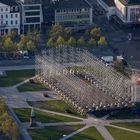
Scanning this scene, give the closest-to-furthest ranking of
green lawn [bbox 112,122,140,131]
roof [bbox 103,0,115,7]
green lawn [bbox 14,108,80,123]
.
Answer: green lawn [bbox 112,122,140,131] < green lawn [bbox 14,108,80,123] < roof [bbox 103,0,115,7]

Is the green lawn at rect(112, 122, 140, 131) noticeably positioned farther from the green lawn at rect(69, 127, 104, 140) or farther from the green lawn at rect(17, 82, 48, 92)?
the green lawn at rect(17, 82, 48, 92)

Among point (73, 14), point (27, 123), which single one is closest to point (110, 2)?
point (73, 14)

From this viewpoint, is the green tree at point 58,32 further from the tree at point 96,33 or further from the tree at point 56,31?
the tree at point 96,33

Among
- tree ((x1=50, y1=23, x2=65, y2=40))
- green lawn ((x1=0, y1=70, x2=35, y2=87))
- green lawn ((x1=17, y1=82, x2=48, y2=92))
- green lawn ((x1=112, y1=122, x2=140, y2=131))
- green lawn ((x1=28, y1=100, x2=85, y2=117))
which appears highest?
tree ((x1=50, y1=23, x2=65, y2=40))

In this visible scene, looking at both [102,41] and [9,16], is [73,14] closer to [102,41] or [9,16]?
[9,16]

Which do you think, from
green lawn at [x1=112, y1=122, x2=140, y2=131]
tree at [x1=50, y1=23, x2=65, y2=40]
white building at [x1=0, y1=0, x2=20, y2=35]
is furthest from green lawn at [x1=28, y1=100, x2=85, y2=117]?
white building at [x1=0, y1=0, x2=20, y2=35]

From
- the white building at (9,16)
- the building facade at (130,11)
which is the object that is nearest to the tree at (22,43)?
the white building at (9,16)
